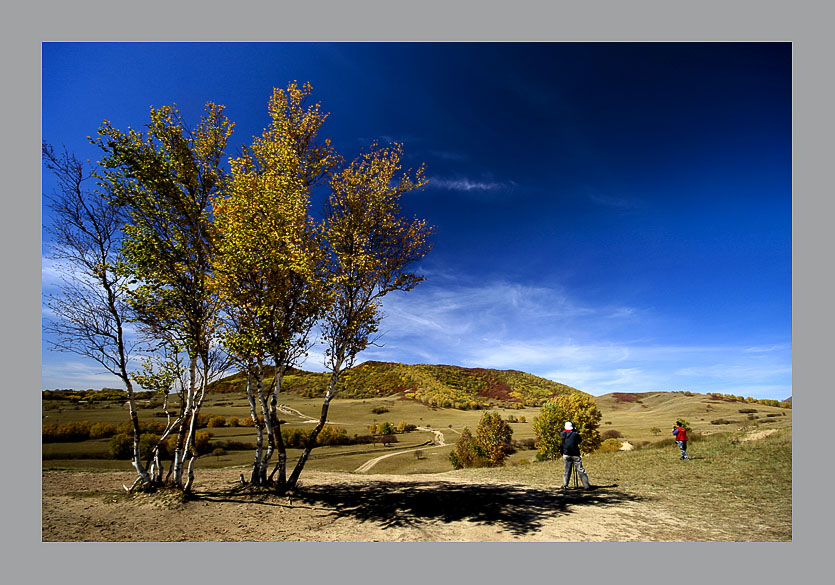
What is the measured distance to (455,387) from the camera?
122 m

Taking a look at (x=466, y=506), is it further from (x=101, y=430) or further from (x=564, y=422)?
(x=101, y=430)

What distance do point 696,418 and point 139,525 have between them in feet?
365

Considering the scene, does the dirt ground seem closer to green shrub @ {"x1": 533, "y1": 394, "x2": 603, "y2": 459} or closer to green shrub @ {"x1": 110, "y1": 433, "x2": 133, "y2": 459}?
green shrub @ {"x1": 110, "y1": 433, "x2": 133, "y2": 459}

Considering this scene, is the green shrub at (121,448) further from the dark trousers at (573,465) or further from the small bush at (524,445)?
the small bush at (524,445)

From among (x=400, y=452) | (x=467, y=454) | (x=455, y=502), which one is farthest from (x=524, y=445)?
(x=455, y=502)

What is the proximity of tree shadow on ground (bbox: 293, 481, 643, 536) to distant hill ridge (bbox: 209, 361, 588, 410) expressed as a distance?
86920 mm

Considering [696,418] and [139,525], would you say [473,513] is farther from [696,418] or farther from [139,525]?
[696,418]

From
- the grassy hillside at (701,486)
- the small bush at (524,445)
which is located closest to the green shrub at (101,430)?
the grassy hillside at (701,486)

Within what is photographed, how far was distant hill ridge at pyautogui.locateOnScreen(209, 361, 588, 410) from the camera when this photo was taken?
10962 centimetres

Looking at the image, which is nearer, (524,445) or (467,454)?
(467,454)

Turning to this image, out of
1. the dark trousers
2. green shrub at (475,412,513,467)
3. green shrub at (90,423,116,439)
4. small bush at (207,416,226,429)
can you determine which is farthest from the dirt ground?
small bush at (207,416,226,429)

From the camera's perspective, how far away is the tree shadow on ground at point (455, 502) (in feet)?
28.4

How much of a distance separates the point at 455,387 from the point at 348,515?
118 meters

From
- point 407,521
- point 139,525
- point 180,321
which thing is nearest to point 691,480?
point 407,521
